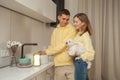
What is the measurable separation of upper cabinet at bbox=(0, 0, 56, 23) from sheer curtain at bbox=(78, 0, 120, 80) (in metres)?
0.90

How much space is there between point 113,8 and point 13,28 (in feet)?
7.05

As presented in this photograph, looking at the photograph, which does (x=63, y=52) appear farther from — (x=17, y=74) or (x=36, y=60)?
(x=17, y=74)

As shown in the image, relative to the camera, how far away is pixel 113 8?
3439mm

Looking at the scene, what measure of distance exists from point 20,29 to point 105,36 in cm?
184

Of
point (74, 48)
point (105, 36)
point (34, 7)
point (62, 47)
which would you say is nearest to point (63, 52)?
point (62, 47)

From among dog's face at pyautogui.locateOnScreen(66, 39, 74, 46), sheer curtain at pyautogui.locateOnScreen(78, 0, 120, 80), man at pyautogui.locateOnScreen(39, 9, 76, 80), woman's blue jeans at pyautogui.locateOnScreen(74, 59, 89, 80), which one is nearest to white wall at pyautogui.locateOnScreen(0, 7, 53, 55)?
man at pyautogui.locateOnScreen(39, 9, 76, 80)

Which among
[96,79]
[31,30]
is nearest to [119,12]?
[96,79]

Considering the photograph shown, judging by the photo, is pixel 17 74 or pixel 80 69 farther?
pixel 80 69

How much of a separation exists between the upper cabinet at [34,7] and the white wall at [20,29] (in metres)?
0.08

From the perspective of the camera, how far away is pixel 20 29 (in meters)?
2.14

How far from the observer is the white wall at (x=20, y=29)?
5.88 ft

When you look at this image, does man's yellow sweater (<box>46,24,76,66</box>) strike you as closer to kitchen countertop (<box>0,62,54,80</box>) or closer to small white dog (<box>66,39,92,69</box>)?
small white dog (<box>66,39,92,69</box>)

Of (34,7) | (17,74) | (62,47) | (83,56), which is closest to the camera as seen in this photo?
(17,74)

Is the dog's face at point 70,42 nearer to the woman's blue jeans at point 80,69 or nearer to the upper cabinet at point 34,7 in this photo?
the woman's blue jeans at point 80,69
